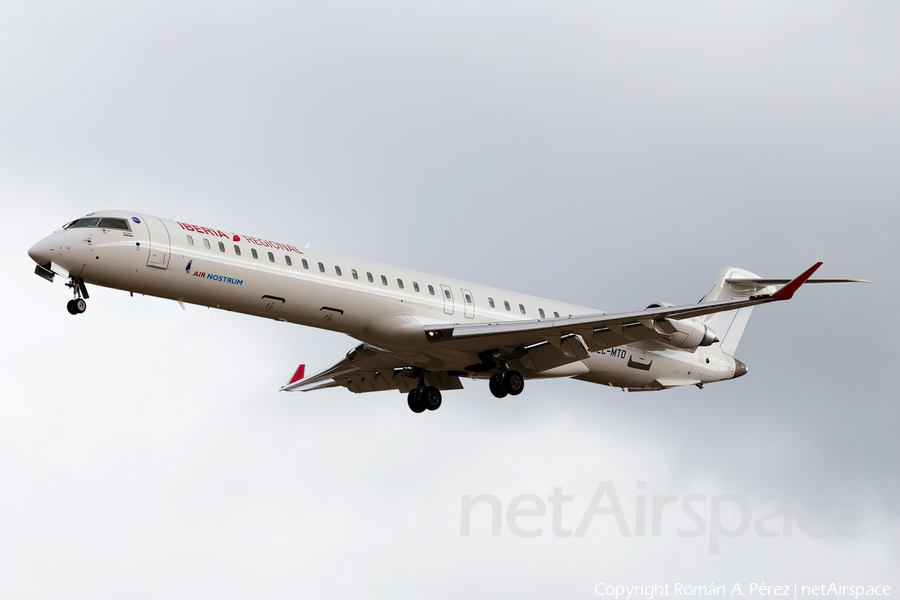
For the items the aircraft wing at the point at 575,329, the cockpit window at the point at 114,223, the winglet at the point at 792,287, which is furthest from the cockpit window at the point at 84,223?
the winglet at the point at 792,287

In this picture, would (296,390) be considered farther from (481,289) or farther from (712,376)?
(712,376)

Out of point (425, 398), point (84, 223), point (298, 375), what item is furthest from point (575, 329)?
point (84, 223)

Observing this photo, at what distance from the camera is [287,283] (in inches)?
899

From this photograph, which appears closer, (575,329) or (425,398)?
(575,329)

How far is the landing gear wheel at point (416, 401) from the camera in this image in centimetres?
2844

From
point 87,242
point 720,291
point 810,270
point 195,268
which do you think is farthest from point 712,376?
point 87,242

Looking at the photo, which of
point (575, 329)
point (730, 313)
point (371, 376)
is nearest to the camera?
point (575, 329)

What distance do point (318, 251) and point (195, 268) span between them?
3.21 meters

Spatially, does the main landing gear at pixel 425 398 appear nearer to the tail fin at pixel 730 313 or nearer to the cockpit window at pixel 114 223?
the tail fin at pixel 730 313

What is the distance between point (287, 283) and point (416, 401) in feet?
23.1

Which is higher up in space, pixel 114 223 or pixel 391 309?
pixel 114 223

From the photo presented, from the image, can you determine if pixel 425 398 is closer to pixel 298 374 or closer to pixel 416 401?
pixel 416 401

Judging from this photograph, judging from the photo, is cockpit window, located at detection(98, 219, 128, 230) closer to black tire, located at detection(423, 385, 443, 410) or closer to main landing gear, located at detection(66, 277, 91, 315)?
main landing gear, located at detection(66, 277, 91, 315)

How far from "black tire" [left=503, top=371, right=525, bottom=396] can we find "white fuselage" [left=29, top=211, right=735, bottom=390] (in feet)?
1.11
